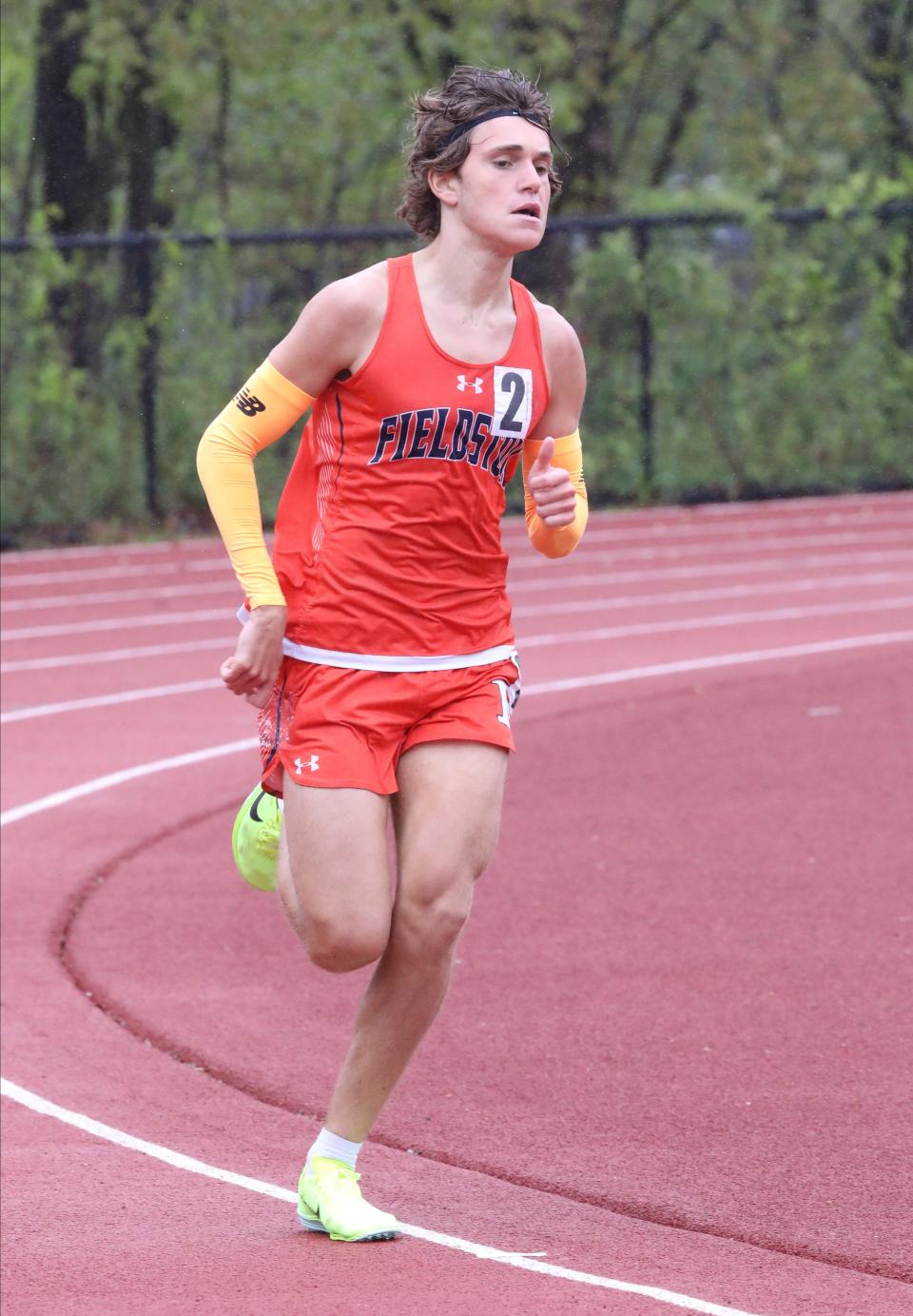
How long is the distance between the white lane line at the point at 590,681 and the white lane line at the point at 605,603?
1.90m

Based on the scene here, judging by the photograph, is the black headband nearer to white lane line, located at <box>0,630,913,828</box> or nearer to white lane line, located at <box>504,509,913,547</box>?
white lane line, located at <box>0,630,913,828</box>

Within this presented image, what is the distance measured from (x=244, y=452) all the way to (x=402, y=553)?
40 cm

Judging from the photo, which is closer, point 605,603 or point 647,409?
point 605,603

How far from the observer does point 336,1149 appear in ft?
14.5

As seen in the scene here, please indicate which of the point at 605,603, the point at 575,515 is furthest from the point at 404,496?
the point at 605,603

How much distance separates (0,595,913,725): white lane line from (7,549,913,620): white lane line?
1655 millimetres

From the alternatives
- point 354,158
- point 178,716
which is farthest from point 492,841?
point 354,158

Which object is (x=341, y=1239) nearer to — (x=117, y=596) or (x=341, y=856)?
(x=341, y=856)

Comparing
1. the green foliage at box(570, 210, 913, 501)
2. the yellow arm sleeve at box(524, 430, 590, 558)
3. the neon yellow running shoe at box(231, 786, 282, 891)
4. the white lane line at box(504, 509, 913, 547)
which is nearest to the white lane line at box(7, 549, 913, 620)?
the white lane line at box(504, 509, 913, 547)

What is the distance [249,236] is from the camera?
19484 millimetres

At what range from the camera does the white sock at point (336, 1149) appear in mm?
4422

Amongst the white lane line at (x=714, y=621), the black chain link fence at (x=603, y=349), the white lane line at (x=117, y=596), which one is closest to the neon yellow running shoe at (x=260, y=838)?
the white lane line at (x=714, y=621)

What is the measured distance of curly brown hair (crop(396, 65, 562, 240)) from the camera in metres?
4.24

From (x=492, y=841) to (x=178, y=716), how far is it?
6922 millimetres
